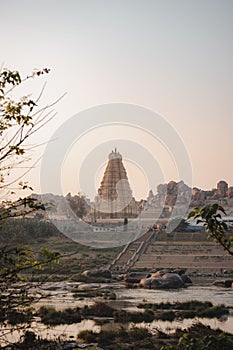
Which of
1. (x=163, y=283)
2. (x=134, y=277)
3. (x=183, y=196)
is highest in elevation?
(x=183, y=196)

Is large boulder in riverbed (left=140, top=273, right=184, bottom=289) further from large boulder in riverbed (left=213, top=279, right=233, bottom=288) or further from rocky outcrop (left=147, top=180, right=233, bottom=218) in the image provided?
rocky outcrop (left=147, top=180, right=233, bottom=218)

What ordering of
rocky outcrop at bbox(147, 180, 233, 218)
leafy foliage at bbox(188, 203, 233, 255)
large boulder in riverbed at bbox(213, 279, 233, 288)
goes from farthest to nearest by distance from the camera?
rocky outcrop at bbox(147, 180, 233, 218) → large boulder in riverbed at bbox(213, 279, 233, 288) → leafy foliage at bbox(188, 203, 233, 255)

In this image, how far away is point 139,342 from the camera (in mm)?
15844

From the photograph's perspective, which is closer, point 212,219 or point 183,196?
point 212,219

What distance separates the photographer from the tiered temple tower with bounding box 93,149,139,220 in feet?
317

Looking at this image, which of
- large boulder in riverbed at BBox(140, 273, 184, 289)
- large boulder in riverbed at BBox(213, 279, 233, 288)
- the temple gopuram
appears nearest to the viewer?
large boulder in riverbed at BBox(140, 273, 184, 289)

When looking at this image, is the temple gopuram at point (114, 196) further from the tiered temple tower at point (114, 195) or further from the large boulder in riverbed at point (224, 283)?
the large boulder in riverbed at point (224, 283)

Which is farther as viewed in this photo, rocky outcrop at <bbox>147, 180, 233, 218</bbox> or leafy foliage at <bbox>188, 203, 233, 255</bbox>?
rocky outcrop at <bbox>147, 180, 233, 218</bbox>

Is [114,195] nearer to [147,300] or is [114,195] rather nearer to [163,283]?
[163,283]

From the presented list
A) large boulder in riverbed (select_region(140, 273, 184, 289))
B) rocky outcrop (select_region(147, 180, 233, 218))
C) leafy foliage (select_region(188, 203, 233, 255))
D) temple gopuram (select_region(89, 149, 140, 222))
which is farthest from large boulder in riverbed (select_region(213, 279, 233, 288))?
rocky outcrop (select_region(147, 180, 233, 218))

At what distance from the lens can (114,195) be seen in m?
97.8

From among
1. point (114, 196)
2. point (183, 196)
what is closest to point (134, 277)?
point (114, 196)

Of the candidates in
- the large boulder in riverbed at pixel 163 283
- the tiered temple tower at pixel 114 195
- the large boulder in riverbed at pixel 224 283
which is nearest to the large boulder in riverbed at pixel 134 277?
the large boulder in riverbed at pixel 163 283

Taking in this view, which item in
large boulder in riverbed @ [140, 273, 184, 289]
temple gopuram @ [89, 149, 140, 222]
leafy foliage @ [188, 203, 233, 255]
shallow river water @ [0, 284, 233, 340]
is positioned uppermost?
temple gopuram @ [89, 149, 140, 222]
